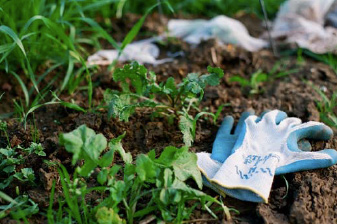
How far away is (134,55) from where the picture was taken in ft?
10.1

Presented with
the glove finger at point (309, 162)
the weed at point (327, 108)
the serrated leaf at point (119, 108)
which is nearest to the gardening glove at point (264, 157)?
the glove finger at point (309, 162)

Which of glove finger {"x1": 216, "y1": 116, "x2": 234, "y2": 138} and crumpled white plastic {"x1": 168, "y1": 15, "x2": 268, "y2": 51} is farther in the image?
crumpled white plastic {"x1": 168, "y1": 15, "x2": 268, "y2": 51}

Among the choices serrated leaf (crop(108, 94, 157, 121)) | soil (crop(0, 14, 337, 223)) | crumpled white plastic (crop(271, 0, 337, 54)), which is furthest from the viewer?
crumpled white plastic (crop(271, 0, 337, 54))

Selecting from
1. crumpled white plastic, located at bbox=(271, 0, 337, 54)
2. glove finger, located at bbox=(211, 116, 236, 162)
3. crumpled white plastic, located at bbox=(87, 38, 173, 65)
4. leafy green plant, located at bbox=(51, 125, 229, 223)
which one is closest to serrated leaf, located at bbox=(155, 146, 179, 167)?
leafy green plant, located at bbox=(51, 125, 229, 223)

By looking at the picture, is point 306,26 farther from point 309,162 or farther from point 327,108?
point 309,162

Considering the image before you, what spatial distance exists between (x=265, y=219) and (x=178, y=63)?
1.47m

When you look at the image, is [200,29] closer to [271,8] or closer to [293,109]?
[271,8]

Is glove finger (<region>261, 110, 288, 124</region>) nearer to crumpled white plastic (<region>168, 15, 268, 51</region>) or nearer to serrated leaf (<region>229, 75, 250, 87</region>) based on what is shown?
serrated leaf (<region>229, 75, 250, 87</region>)

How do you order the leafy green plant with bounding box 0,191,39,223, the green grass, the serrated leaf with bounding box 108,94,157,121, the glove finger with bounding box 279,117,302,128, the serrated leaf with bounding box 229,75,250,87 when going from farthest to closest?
the green grass < the serrated leaf with bounding box 229,75,250,87 < the glove finger with bounding box 279,117,302,128 < the serrated leaf with bounding box 108,94,157,121 < the leafy green plant with bounding box 0,191,39,223

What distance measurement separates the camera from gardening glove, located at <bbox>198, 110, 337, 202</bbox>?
185cm

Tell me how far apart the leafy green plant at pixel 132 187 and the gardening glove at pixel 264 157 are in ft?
0.44

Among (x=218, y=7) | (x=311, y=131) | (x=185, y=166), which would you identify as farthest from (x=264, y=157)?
(x=218, y=7)

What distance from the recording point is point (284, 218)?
5.88 feet

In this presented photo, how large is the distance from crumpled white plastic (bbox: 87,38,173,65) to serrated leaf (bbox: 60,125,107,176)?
1244mm
